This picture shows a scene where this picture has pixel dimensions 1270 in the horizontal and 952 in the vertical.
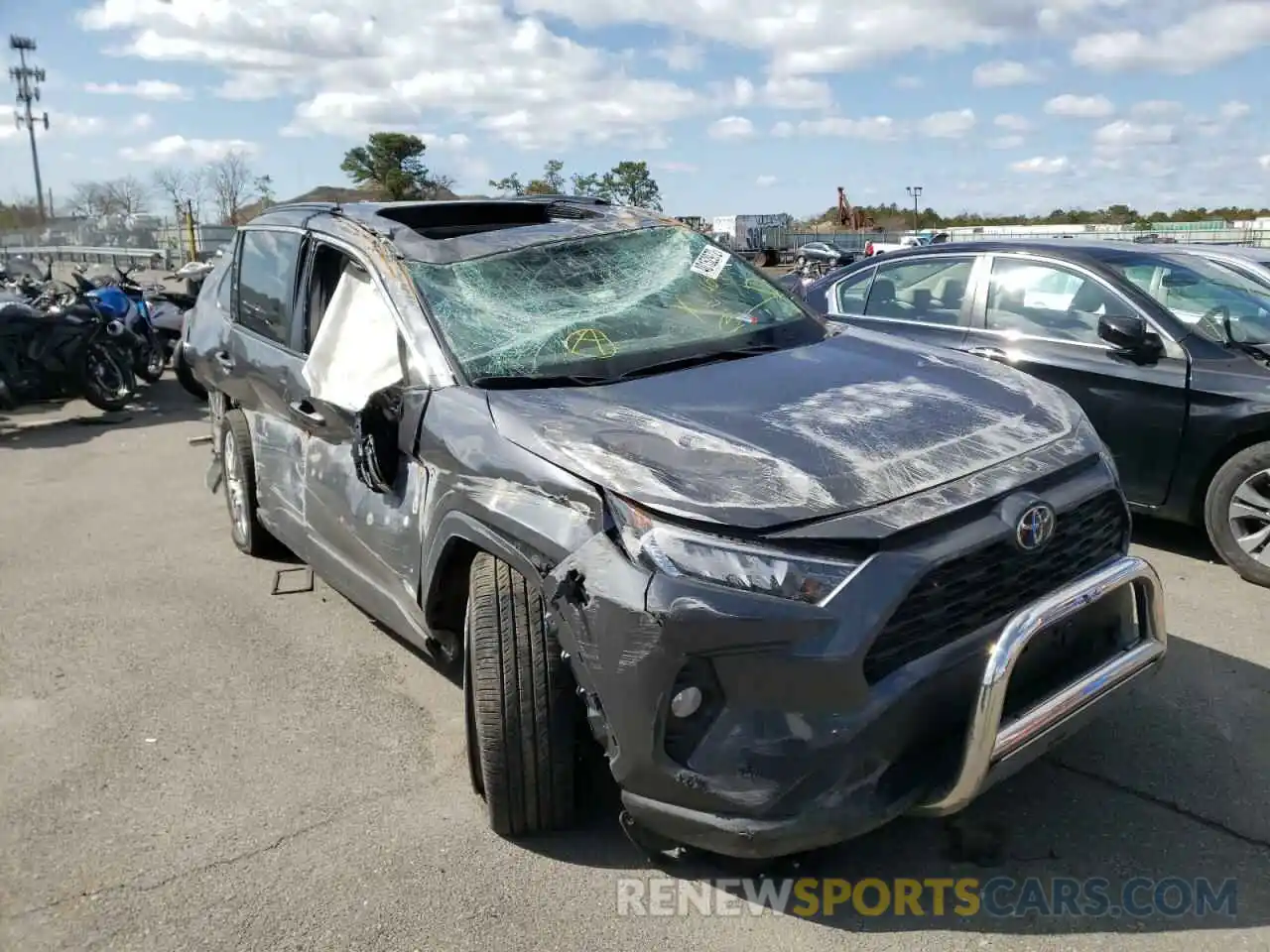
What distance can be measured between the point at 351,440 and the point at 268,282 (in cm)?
153

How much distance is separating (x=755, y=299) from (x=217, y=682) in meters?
2.73

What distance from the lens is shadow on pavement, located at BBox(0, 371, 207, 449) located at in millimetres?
9914

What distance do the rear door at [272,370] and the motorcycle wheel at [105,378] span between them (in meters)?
6.47

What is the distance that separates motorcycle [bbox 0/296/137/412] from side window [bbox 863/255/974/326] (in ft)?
26.8

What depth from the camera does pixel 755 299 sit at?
4.16 m

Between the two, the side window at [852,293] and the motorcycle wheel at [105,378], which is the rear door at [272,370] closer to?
the side window at [852,293]

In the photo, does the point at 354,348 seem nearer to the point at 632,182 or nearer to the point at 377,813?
the point at 377,813

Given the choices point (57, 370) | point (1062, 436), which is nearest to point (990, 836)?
point (1062, 436)

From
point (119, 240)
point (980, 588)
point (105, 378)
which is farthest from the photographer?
point (119, 240)

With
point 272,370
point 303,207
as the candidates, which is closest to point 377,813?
point 272,370

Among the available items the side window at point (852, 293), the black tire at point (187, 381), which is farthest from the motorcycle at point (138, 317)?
the side window at point (852, 293)

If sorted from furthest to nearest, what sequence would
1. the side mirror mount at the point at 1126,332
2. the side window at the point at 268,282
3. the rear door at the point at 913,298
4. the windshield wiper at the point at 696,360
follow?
the rear door at the point at 913,298 → the side mirror mount at the point at 1126,332 → the side window at the point at 268,282 → the windshield wiper at the point at 696,360

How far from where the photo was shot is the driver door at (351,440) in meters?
3.45

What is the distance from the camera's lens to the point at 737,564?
7.96ft
